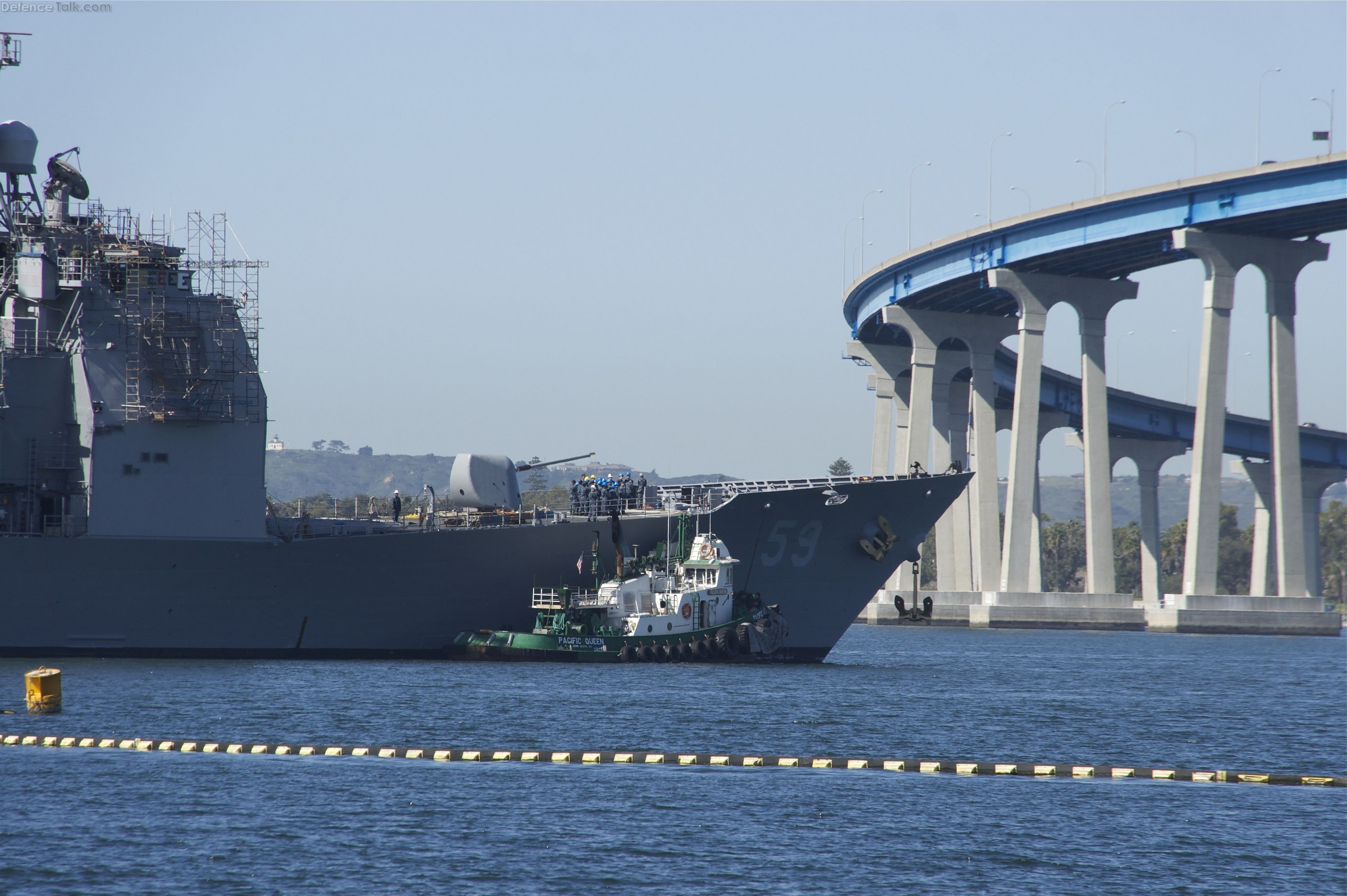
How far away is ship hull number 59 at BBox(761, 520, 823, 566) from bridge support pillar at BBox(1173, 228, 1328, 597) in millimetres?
27046

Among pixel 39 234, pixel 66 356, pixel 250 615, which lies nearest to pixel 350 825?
pixel 250 615

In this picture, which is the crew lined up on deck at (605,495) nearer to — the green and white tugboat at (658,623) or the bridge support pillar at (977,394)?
the green and white tugboat at (658,623)

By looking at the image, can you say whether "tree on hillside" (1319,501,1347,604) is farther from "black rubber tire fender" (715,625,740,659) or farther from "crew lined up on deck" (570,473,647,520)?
"black rubber tire fender" (715,625,740,659)

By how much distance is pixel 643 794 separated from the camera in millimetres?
23125

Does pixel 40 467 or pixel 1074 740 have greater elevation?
pixel 40 467

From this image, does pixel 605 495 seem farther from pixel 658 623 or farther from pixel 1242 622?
pixel 1242 622

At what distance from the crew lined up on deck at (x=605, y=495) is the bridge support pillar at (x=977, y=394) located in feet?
126

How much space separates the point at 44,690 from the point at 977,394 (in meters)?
63.1

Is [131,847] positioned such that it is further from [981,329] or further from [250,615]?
[981,329]

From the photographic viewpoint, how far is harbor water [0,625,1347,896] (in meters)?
18.4

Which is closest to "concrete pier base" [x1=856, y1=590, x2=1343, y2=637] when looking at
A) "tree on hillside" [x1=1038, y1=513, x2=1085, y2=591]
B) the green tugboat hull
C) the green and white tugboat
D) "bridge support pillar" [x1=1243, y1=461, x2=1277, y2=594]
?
"bridge support pillar" [x1=1243, y1=461, x2=1277, y2=594]

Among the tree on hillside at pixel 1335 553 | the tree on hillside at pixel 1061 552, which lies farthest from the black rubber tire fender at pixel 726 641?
the tree on hillside at pixel 1335 553

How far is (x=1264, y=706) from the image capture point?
3753 cm

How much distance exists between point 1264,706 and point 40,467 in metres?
32.8
